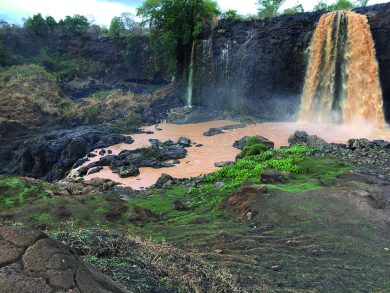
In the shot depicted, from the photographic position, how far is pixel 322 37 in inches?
1070

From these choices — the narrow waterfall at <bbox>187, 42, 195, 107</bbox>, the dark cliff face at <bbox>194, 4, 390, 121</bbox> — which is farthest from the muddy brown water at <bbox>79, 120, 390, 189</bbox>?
the narrow waterfall at <bbox>187, 42, 195, 107</bbox>

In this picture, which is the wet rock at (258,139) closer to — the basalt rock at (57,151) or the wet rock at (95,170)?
the basalt rock at (57,151)

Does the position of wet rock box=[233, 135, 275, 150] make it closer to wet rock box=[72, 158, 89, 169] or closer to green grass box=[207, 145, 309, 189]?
green grass box=[207, 145, 309, 189]

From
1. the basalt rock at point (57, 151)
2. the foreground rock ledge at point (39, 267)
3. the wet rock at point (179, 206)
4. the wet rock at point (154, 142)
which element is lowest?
the basalt rock at point (57, 151)

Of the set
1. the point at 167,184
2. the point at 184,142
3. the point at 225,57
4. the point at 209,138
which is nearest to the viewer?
the point at 167,184

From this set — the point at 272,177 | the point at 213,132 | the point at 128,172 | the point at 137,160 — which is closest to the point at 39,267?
the point at 272,177

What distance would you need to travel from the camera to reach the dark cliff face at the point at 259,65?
28.8 m

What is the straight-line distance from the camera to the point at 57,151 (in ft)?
79.4

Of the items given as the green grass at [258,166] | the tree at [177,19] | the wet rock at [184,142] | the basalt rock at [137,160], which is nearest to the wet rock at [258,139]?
the wet rock at [184,142]

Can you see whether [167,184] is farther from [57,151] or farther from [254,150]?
[57,151]

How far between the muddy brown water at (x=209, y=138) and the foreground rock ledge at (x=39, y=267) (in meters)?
12.2

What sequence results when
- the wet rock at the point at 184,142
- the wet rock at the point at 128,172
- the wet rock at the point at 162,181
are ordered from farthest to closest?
A: the wet rock at the point at 184,142 → the wet rock at the point at 128,172 → the wet rock at the point at 162,181

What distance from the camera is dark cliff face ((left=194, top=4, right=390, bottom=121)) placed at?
28.8 m

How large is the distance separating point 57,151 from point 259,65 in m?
17.3
